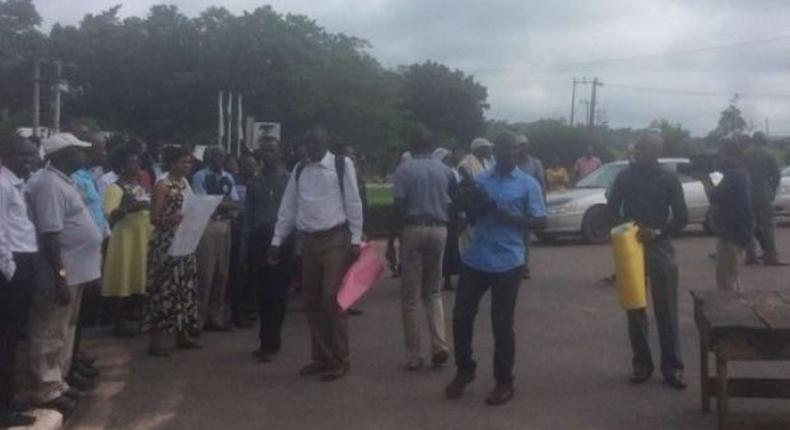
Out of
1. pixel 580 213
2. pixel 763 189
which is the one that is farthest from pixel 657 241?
pixel 580 213

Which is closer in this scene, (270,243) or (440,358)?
(440,358)

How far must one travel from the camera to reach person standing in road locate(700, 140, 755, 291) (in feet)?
35.2

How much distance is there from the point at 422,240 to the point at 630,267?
1.69 metres

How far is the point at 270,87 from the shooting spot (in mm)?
48688

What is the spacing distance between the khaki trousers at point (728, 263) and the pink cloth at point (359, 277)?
11.2 feet

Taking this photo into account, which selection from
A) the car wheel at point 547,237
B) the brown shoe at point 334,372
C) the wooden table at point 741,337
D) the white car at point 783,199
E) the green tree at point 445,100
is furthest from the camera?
the green tree at point 445,100

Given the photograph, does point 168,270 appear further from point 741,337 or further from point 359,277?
point 741,337

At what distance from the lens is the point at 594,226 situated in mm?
20375

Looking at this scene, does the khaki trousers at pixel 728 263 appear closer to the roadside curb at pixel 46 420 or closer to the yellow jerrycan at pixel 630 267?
the yellow jerrycan at pixel 630 267

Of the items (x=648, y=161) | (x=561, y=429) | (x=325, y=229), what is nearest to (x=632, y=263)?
(x=648, y=161)

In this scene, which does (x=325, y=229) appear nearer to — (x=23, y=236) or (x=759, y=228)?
(x=23, y=236)

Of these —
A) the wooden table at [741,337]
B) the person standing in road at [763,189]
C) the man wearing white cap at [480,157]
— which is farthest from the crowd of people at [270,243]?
the person standing in road at [763,189]

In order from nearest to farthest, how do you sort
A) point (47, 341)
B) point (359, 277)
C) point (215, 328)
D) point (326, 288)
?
1. point (47, 341)
2. point (326, 288)
3. point (359, 277)
4. point (215, 328)

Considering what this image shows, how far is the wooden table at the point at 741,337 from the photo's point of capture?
22.4ft
